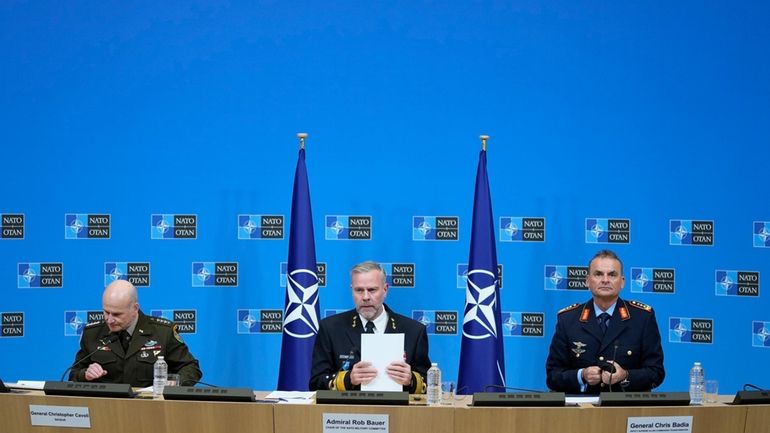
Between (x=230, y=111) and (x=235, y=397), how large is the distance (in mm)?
2805

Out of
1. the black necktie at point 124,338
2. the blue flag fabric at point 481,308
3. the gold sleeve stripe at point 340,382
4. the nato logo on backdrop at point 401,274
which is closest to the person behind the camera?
the gold sleeve stripe at point 340,382

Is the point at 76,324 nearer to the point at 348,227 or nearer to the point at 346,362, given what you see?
the point at 348,227

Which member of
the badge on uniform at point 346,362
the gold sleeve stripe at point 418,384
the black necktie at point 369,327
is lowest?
the gold sleeve stripe at point 418,384

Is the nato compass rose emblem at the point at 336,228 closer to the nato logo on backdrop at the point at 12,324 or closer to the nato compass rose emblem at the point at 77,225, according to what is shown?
the nato compass rose emblem at the point at 77,225

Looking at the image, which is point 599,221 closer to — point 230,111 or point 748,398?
point 748,398

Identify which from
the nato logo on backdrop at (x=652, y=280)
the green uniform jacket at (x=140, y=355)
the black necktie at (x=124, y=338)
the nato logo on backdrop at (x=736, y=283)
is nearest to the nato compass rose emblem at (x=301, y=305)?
the green uniform jacket at (x=140, y=355)

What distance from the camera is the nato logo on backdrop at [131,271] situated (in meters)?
5.76

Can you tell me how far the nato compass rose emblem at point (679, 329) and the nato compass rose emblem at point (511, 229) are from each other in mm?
1267

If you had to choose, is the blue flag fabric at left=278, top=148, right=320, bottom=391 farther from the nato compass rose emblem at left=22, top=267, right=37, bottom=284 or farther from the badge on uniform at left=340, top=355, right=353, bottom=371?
the nato compass rose emblem at left=22, top=267, right=37, bottom=284

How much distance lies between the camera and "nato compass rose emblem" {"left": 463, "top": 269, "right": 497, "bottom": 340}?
5148mm

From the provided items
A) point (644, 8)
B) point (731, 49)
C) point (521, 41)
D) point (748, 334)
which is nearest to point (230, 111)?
point (521, 41)

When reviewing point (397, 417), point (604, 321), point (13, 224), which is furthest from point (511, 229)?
point (13, 224)

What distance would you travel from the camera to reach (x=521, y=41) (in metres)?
5.68

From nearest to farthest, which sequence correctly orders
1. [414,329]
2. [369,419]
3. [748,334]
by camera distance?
[369,419] < [414,329] < [748,334]
